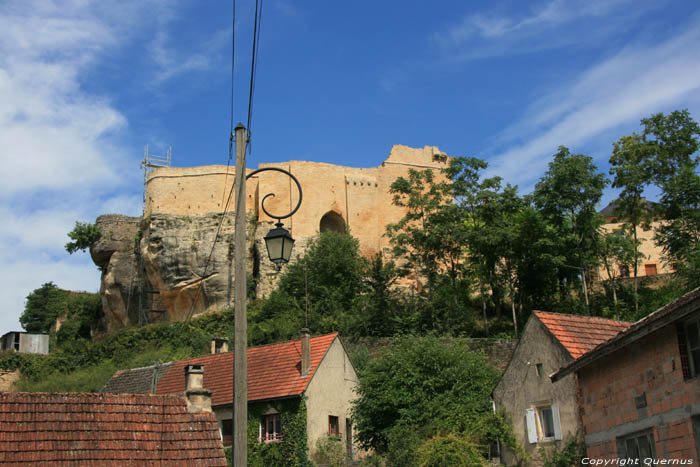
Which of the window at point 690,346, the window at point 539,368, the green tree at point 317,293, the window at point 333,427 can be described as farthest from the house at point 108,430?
the green tree at point 317,293

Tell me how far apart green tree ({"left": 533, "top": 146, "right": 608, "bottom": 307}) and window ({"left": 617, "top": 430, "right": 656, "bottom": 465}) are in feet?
74.5

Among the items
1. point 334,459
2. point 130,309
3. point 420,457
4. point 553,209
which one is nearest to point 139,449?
point 420,457

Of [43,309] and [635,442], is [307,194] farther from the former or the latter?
[635,442]

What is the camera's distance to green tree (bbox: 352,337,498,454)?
22547mm

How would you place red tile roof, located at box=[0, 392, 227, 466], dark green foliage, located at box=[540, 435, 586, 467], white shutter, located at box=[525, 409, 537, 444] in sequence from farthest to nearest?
white shutter, located at box=[525, 409, 537, 444], dark green foliage, located at box=[540, 435, 586, 467], red tile roof, located at box=[0, 392, 227, 466]

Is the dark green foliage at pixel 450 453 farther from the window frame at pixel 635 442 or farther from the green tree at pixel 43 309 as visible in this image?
the green tree at pixel 43 309

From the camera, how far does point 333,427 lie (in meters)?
27.6

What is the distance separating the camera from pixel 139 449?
46.8ft

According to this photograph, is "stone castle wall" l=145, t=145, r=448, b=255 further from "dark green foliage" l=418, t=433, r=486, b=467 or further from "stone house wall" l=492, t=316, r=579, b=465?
"stone house wall" l=492, t=316, r=579, b=465

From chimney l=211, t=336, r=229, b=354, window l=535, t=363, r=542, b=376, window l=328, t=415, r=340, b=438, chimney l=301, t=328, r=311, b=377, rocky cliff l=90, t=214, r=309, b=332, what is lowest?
window l=328, t=415, r=340, b=438

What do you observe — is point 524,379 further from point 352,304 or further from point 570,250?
point 352,304

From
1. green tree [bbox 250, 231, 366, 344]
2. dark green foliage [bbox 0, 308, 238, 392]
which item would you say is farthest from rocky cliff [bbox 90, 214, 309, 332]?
green tree [bbox 250, 231, 366, 344]

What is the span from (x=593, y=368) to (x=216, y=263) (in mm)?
38346

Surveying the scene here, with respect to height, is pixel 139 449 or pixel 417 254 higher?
pixel 417 254
